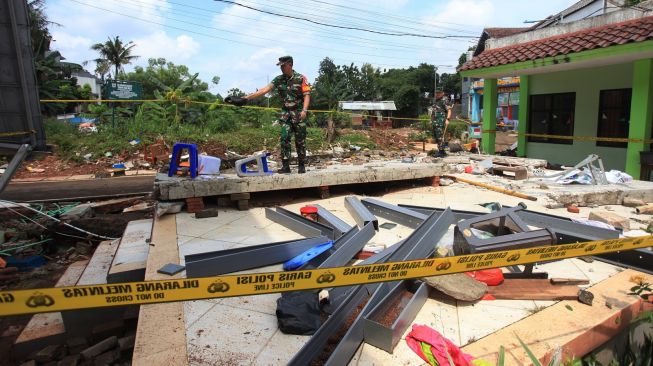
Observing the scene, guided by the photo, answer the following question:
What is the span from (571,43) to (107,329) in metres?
10.2

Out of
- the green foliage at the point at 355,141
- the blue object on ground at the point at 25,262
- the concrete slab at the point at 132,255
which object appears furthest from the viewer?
the green foliage at the point at 355,141

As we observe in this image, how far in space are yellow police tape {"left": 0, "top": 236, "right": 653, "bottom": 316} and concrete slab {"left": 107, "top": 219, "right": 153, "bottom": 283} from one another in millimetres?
2018

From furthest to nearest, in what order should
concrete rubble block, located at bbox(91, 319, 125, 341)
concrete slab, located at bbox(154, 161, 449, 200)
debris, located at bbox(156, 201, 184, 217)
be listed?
1. concrete slab, located at bbox(154, 161, 449, 200)
2. debris, located at bbox(156, 201, 184, 217)
3. concrete rubble block, located at bbox(91, 319, 125, 341)

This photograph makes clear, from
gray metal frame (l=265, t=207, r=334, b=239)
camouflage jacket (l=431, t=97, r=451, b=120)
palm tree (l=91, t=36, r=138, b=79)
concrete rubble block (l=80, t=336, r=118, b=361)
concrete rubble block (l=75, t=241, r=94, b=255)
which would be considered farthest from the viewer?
palm tree (l=91, t=36, r=138, b=79)

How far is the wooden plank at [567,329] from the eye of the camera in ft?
7.85

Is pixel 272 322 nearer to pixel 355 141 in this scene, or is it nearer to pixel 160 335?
pixel 160 335

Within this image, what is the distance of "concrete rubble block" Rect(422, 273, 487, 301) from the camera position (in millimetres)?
2889

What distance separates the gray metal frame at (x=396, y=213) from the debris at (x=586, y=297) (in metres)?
2.01

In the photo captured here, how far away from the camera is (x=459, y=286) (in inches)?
117

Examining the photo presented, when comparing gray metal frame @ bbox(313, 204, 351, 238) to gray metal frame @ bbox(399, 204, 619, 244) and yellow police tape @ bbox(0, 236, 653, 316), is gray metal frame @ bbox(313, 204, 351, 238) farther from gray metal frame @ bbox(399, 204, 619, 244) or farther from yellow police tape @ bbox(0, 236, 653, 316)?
yellow police tape @ bbox(0, 236, 653, 316)

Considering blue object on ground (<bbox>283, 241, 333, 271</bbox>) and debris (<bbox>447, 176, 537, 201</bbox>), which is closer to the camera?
blue object on ground (<bbox>283, 241, 333, 271</bbox>)

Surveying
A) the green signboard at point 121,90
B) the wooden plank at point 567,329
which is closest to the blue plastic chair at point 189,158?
the wooden plank at point 567,329

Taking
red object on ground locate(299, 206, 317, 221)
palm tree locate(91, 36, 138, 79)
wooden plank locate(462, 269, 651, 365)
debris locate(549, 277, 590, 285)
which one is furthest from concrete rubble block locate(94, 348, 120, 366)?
palm tree locate(91, 36, 138, 79)

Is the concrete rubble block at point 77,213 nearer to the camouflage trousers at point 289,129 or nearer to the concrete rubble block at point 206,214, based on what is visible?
the concrete rubble block at point 206,214
